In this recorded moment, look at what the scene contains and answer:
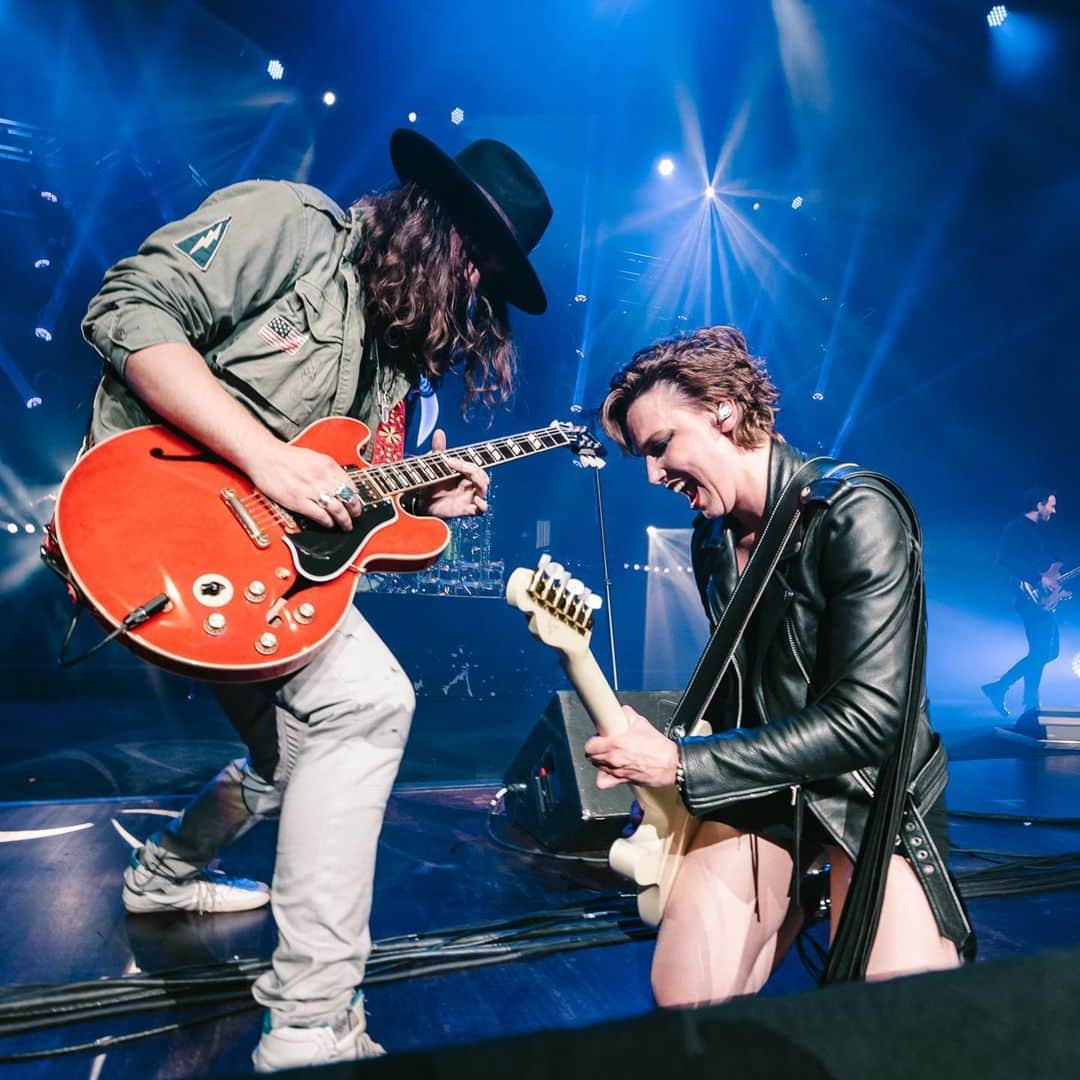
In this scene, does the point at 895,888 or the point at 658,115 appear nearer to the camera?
the point at 895,888

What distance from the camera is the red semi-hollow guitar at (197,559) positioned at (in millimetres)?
1484

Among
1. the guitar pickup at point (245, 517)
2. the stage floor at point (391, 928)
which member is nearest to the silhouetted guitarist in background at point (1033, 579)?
the stage floor at point (391, 928)

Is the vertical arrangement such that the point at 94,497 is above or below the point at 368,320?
below

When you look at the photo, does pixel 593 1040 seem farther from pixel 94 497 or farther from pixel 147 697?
pixel 147 697

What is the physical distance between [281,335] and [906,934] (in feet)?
7.27

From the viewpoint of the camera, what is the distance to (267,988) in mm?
1487

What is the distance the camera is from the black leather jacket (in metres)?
1.59

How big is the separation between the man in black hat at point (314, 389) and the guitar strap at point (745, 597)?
32.3 inches

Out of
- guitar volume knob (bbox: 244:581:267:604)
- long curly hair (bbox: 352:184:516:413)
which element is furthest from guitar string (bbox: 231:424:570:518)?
long curly hair (bbox: 352:184:516:413)

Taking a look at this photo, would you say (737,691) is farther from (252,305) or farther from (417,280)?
(252,305)

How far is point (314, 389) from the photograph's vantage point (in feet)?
6.56

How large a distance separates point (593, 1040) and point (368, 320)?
2.08 meters

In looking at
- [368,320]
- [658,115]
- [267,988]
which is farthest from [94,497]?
[658,115]

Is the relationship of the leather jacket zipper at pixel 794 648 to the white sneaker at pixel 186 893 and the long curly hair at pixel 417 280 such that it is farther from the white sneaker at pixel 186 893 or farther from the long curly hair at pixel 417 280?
the white sneaker at pixel 186 893
